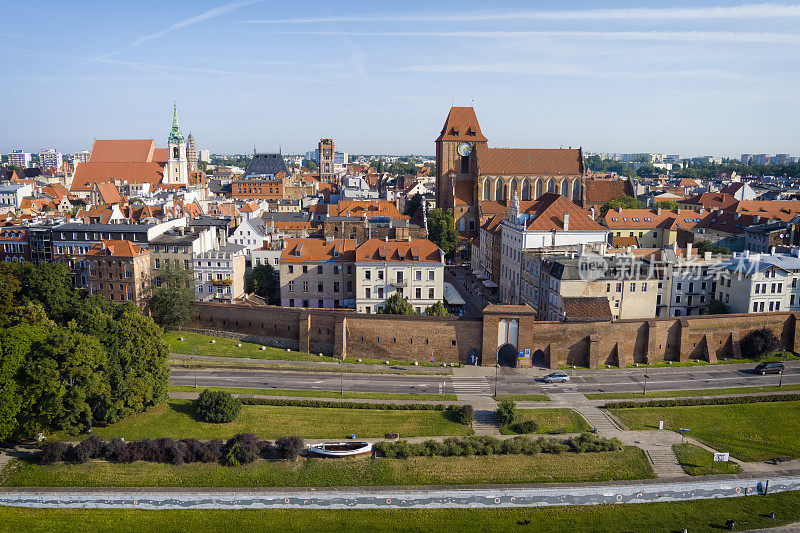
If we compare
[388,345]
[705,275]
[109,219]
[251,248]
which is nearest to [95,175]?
[109,219]

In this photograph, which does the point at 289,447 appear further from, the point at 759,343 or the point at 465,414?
the point at 759,343

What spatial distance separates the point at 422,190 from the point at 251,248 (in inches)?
2725

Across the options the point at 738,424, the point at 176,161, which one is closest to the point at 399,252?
the point at 738,424

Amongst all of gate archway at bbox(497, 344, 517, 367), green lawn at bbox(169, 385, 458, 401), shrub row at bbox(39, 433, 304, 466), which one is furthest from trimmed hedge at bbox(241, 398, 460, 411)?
gate archway at bbox(497, 344, 517, 367)

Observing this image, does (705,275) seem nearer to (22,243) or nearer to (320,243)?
(320,243)

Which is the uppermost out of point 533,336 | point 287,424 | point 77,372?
point 77,372

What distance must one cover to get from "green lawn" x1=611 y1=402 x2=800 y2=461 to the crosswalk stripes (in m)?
9.50

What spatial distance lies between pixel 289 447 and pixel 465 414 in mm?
12046

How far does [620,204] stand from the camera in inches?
3615

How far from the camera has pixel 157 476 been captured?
4028 cm

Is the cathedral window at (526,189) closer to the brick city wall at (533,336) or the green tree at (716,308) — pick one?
the green tree at (716,308)

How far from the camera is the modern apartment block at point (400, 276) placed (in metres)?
60.7

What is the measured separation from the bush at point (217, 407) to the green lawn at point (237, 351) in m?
11.1

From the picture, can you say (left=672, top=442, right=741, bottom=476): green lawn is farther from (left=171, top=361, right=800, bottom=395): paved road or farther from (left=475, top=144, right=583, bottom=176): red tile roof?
(left=475, top=144, right=583, bottom=176): red tile roof
